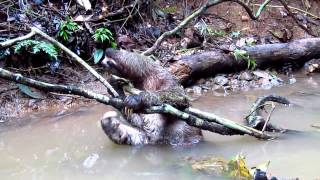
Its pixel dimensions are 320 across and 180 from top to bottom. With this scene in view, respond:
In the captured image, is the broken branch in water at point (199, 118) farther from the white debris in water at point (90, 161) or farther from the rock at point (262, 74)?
the rock at point (262, 74)

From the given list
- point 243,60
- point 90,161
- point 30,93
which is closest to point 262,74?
point 243,60

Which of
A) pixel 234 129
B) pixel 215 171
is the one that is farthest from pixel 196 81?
pixel 215 171

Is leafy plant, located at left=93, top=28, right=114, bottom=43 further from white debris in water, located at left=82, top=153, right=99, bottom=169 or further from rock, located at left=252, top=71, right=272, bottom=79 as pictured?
white debris in water, located at left=82, top=153, right=99, bottom=169

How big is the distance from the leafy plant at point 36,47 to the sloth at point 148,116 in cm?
192

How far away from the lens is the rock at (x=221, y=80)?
8.01 metres

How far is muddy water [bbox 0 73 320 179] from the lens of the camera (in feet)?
13.9

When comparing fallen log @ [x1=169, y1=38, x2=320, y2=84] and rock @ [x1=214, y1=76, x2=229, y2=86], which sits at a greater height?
fallen log @ [x1=169, y1=38, x2=320, y2=84]

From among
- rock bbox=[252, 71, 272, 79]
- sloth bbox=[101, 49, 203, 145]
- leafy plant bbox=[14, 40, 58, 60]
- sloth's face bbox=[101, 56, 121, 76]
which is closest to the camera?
sloth bbox=[101, 49, 203, 145]

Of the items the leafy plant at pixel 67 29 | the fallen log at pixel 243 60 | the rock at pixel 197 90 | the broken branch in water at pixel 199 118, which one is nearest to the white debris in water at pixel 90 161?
the broken branch in water at pixel 199 118

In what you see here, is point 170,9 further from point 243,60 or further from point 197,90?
point 197,90

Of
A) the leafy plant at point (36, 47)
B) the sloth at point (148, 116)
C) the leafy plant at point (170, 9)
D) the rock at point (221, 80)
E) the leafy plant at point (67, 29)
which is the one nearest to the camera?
the sloth at point (148, 116)

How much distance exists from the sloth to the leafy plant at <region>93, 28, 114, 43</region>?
2371mm

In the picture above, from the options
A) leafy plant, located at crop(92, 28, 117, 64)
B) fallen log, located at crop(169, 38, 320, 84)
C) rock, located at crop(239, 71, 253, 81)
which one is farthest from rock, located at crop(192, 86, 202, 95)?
leafy plant, located at crop(92, 28, 117, 64)

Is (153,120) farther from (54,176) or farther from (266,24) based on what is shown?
(266,24)
